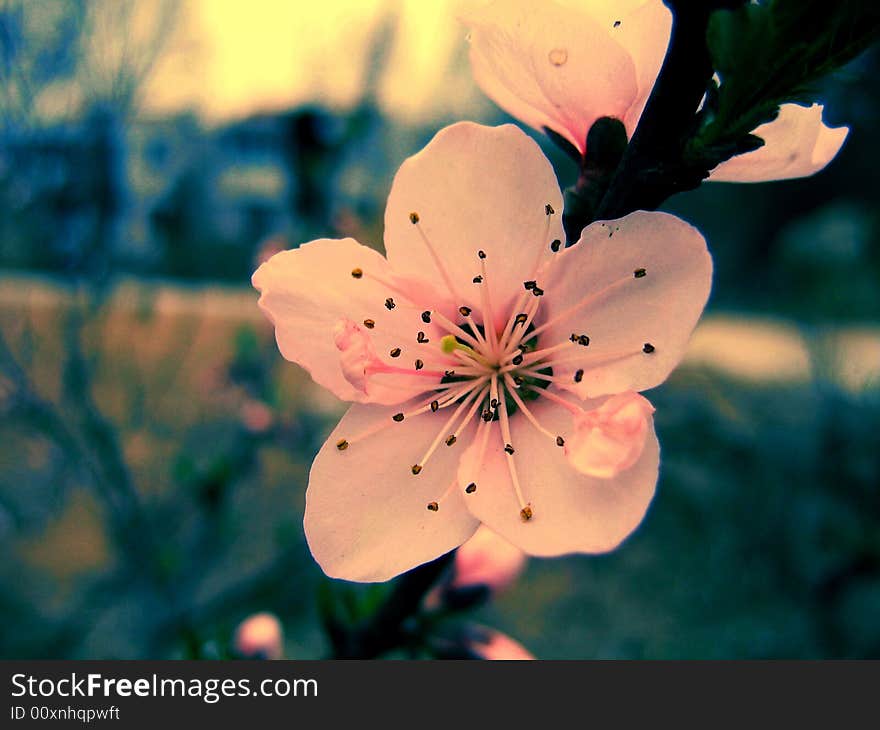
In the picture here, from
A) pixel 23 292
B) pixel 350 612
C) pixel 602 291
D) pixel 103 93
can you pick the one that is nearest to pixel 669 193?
pixel 602 291

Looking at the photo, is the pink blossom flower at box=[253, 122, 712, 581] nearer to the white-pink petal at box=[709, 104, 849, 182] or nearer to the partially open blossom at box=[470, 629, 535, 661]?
the white-pink petal at box=[709, 104, 849, 182]

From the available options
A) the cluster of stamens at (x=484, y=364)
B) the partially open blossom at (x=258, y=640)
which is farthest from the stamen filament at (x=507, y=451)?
the partially open blossom at (x=258, y=640)

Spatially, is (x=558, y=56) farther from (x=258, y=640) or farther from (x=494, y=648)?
(x=258, y=640)

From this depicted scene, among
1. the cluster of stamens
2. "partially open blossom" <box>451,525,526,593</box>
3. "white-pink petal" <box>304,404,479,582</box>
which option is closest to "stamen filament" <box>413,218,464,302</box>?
A: the cluster of stamens

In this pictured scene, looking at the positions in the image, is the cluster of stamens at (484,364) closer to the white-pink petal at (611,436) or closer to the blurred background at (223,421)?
the white-pink petal at (611,436)

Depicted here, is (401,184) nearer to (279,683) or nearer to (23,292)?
(279,683)

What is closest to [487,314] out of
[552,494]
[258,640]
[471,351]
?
[471,351]
